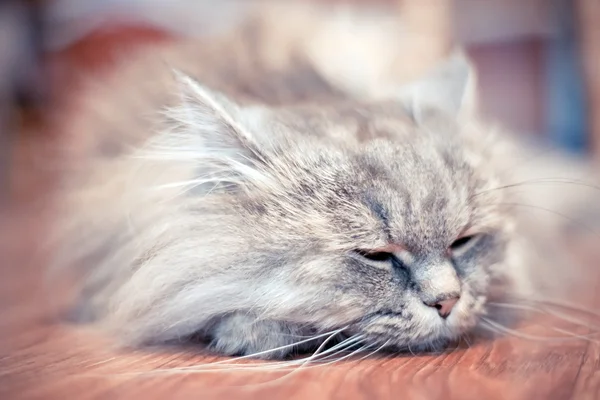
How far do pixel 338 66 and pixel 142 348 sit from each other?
938mm

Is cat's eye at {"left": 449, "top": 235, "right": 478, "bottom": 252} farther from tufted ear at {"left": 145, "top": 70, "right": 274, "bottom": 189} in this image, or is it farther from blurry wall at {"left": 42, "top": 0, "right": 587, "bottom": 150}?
blurry wall at {"left": 42, "top": 0, "right": 587, "bottom": 150}

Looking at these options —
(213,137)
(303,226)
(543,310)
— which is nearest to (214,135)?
(213,137)

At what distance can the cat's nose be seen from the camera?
0.96 metres

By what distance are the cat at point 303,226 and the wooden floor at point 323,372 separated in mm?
55

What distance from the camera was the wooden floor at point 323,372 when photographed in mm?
839

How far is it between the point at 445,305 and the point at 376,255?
13 cm

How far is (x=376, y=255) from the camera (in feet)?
3.19

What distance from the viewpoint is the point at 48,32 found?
375 centimetres

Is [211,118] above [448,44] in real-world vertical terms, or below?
below

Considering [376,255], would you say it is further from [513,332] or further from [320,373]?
[513,332]

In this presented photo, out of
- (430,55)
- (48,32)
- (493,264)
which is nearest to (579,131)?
(430,55)

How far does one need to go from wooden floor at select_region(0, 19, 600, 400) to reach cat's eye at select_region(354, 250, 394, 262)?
16 cm

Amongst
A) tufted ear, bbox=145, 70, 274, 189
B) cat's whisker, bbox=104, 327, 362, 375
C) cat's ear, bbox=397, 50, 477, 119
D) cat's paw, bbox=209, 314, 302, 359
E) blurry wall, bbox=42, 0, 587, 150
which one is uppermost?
blurry wall, bbox=42, 0, 587, 150

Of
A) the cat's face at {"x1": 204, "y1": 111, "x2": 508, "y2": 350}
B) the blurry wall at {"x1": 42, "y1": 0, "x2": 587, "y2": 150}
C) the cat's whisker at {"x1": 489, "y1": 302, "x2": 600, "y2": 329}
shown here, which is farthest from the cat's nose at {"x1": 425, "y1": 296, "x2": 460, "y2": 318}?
the blurry wall at {"x1": 42, "y1": 0, "x2": 587, "y2": 150}
